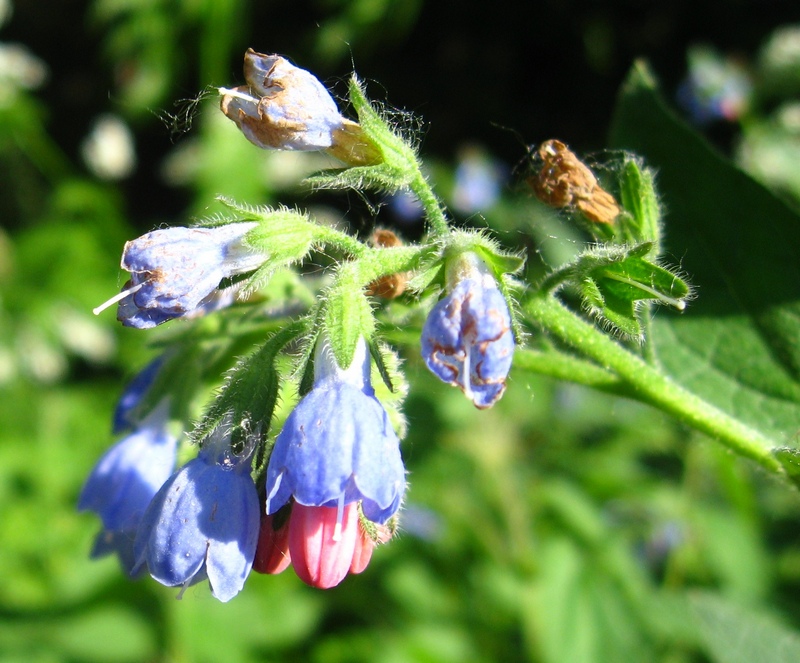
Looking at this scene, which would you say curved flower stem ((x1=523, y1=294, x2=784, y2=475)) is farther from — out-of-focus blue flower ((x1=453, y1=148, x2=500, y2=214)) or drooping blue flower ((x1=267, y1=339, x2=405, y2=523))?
out-of-focus blue flower ((x1=453, y1=148, x2=500, y2=214))

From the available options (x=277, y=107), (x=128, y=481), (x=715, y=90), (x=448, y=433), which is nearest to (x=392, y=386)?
(x=277, y=107)

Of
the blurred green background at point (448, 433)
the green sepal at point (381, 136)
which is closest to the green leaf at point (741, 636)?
the blurred green background at point (448, 433)

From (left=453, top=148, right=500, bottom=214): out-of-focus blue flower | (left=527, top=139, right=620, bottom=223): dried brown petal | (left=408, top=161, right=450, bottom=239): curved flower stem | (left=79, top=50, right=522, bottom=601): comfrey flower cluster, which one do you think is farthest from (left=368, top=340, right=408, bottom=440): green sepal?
(left=453, top=148, right=500, bottom=214): out-of-focus blue flower

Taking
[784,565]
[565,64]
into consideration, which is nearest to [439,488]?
[784,565]

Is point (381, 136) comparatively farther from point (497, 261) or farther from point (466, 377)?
point (466, 377)

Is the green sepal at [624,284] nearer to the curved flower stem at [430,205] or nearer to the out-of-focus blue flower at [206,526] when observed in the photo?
the curved flower stem at [430,205]
